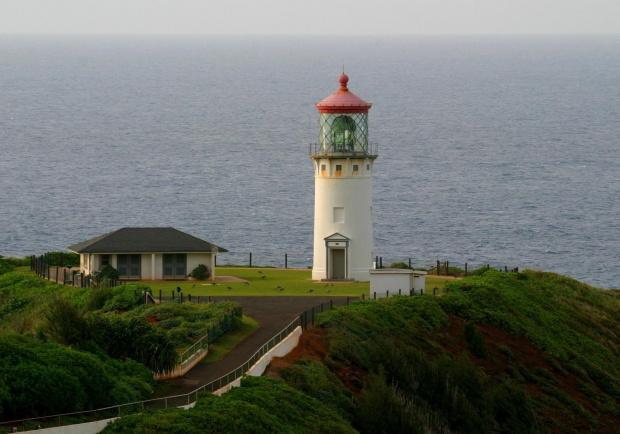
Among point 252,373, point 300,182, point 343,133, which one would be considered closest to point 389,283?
point 343,133

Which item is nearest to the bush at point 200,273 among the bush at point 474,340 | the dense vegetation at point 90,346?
the dense vegetation at point 90,346

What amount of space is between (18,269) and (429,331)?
18985 millimetres

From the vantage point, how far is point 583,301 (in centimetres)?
5241

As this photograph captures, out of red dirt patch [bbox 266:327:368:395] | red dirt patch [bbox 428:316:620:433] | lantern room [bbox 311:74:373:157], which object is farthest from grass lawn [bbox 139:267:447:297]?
red dirt patch [bbox 266:327:368:395]

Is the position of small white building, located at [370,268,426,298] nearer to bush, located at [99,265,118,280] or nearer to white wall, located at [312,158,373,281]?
white wall, located at [312,158,373,281]

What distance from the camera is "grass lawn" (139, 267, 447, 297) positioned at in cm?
4675

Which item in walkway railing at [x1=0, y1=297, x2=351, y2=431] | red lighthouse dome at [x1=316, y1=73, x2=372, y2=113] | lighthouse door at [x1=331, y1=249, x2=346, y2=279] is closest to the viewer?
walkway railing at [x1=0, y1=297, x2=351, y2=431]

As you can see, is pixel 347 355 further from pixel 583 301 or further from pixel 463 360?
pixel 583 301

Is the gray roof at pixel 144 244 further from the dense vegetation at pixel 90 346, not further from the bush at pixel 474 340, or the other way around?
the bush at pixel 474 340

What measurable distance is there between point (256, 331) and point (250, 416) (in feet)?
34.6

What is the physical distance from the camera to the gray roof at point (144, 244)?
49.8m

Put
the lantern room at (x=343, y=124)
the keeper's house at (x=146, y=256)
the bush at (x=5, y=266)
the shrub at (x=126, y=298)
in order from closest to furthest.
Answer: the shrub at (x=126, y=298) → the keeper's house at (x=146, y=256) → the lantern room at (x=343, y=124) → the bush at (x=5, y=266)

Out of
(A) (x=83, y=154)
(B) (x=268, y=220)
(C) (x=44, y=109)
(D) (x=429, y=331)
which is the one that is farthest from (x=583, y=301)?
(C) (x=44, y=109)

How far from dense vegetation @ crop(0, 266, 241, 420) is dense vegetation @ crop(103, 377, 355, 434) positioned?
1.43 metres
